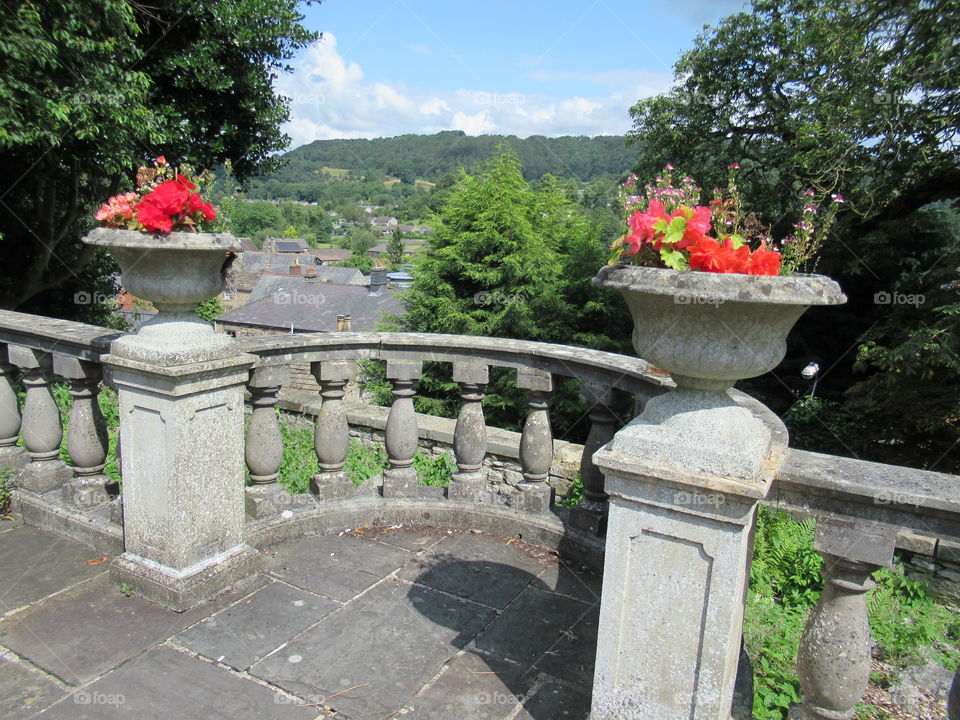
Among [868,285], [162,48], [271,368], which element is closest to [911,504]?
[271,368]

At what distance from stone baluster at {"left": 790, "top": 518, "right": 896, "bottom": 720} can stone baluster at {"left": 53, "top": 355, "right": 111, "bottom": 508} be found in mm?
3362

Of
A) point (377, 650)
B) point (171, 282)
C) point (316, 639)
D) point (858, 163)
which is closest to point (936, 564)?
point (377, 650)

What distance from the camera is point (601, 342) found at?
701 inches

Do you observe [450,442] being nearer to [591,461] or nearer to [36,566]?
[591,461]

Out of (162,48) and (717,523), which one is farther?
(162,48)

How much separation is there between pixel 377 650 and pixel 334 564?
76 centimetres

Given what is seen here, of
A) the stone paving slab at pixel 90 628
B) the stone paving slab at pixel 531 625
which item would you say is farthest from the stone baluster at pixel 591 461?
the stone paving slab at pixel 90 628

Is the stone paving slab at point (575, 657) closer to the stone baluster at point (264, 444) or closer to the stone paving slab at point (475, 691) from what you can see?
the stone paving slab at point (475, 691)

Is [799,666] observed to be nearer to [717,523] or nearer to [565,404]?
[717,523]

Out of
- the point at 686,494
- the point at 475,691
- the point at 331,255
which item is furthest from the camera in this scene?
the point at 331,255

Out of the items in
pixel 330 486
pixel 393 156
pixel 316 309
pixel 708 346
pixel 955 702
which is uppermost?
pixel 393 156

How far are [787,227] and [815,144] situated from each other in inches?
156

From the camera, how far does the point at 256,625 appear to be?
2.85m

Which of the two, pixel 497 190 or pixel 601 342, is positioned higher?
pixel 497 190
